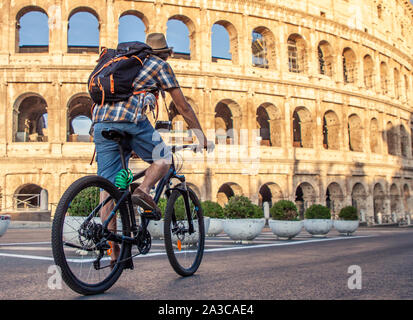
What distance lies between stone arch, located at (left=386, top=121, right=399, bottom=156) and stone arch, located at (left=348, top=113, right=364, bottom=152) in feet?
14.4

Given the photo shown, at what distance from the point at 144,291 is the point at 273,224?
755cm

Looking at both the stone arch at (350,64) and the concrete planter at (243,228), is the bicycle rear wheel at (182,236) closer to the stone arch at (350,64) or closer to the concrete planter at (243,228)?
the concrete planter at (243,228)

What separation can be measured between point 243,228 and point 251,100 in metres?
15.9

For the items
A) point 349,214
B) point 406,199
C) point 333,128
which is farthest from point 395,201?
point 349,214

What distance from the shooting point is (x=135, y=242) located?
10.0ft

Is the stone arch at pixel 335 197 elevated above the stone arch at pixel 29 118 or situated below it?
below

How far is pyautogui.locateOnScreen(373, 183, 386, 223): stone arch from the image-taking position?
29595mm

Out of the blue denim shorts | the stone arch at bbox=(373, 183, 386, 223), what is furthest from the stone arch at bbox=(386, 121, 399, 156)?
the blue denim shorts

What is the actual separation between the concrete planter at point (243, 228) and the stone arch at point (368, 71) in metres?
24.8

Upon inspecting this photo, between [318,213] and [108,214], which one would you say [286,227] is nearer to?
[318,213]

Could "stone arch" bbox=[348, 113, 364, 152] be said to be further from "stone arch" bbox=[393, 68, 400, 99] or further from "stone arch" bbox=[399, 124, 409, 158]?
"stone arch" bbox=[393, 68, 400, 99]

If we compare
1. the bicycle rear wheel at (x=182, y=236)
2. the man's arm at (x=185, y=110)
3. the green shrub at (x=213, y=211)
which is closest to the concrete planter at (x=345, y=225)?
the green shrub at (x=213, y=211)

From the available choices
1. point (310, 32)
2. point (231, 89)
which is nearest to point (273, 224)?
point (231, 89)

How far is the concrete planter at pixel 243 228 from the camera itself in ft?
29.0
